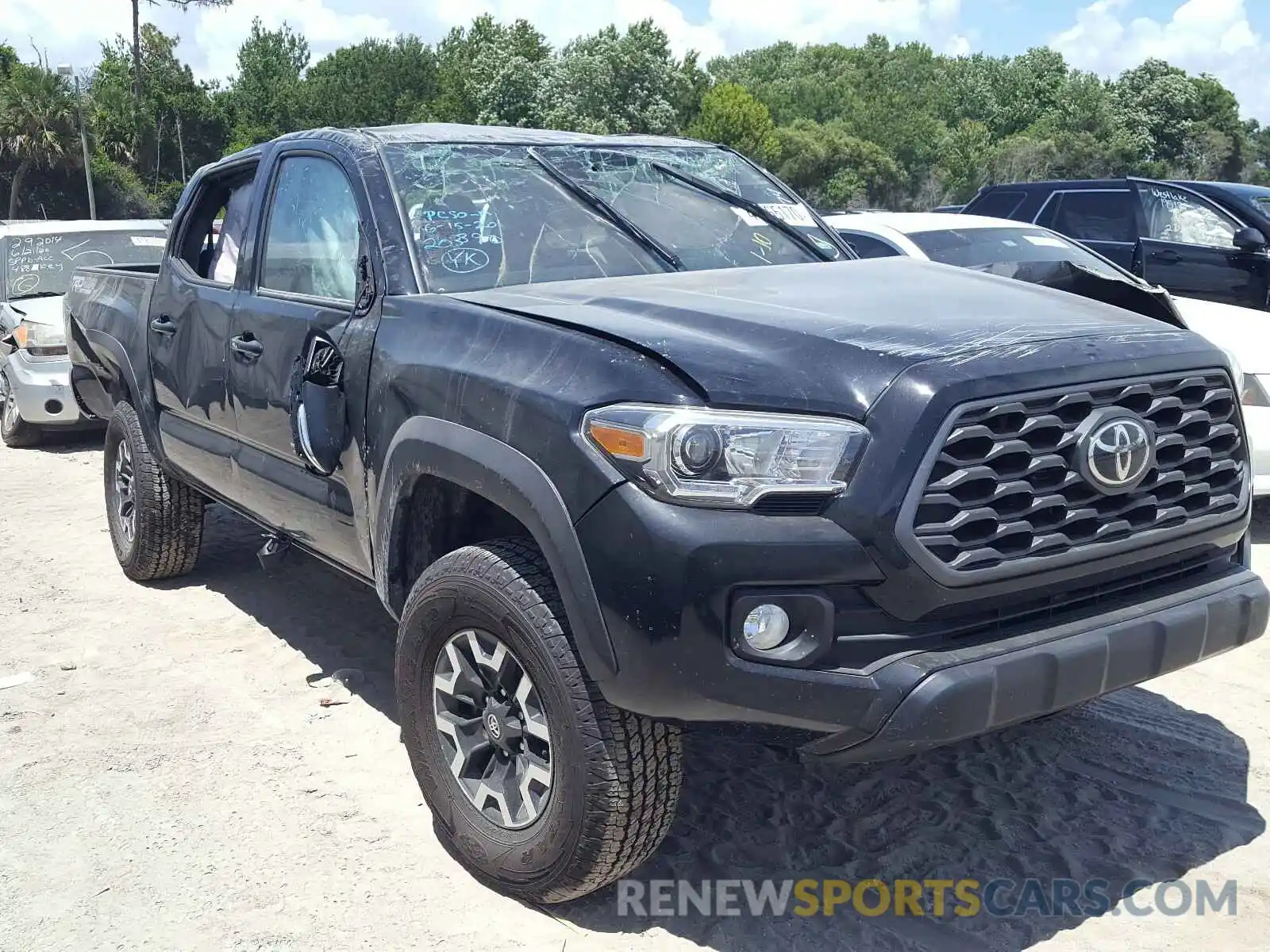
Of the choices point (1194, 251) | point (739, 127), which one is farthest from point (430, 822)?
point (739, 127)

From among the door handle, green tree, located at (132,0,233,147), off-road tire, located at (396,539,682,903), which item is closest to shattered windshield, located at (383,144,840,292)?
the door handle

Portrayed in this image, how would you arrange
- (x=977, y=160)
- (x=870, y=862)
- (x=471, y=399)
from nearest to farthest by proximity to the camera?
(x=471, y=399)
(x=870, y=862)
(x=977, y=160)

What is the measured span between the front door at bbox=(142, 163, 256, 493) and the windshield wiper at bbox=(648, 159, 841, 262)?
159 centimetres

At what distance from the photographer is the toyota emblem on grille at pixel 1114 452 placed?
2.64 metres

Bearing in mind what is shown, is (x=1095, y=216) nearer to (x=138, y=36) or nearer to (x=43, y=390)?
(x=43, y=390)

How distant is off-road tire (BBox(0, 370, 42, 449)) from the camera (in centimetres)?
966

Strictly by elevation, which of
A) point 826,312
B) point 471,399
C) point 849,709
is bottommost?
point 849,709

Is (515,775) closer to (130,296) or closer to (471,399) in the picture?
(471,399)

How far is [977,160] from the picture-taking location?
8438cm

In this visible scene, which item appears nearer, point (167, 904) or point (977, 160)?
point (167, 904)

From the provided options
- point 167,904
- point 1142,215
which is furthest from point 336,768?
point 1142,215

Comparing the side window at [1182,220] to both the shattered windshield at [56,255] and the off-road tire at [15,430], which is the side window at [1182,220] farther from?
the off-road tire at [15,430]

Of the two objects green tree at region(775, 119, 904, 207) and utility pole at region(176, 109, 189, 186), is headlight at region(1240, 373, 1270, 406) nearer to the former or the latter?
utility pole at region(176, 109, 189, 186)

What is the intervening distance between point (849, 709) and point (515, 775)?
37.8 inches
